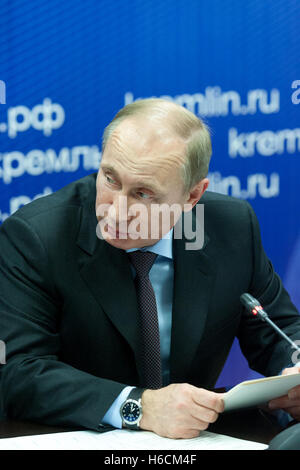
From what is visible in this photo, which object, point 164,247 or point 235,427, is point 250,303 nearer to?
point 235,427

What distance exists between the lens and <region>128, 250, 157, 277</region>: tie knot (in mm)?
1925

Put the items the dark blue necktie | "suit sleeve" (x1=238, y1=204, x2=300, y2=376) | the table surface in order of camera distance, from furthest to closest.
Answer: "suit sleeve" (x1=238, y1=204, x2=300, y2=376) < the dark blue necktie < the table surface

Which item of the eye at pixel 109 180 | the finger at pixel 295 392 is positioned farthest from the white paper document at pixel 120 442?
the eye at pixel 109 180

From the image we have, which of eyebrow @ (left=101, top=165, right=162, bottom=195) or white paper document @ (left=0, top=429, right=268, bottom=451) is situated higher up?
eyebrow @ (left=101, top=165, right=162, bottom=195)

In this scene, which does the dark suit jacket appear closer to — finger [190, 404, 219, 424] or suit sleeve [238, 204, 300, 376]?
suit sleeve [238, 204, 300, 376]

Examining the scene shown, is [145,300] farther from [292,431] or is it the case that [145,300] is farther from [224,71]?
[224,71]

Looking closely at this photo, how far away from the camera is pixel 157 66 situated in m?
2.77

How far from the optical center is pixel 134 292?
6.17ft

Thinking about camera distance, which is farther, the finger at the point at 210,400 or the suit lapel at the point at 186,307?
the suit lapel at the point at 186,307

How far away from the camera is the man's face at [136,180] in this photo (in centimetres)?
171

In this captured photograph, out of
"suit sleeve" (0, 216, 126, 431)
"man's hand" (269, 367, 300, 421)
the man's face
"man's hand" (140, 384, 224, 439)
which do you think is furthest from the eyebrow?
"man's hand" (269, 367, 300, 421)

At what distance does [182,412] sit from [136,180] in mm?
562

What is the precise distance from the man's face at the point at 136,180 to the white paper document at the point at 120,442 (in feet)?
1.65

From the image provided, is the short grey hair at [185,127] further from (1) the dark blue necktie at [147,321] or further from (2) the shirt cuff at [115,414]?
(2) the shirt cuff at [115,414]
